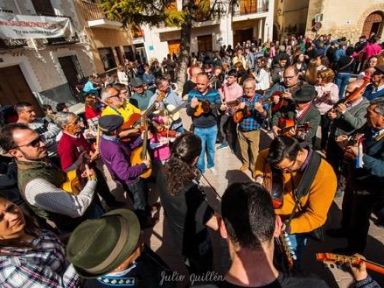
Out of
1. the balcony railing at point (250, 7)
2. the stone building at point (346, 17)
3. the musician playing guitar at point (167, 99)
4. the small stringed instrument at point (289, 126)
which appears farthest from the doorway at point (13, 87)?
the stone building at point (346, 17)

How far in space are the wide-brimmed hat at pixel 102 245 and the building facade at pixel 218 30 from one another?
20.6m

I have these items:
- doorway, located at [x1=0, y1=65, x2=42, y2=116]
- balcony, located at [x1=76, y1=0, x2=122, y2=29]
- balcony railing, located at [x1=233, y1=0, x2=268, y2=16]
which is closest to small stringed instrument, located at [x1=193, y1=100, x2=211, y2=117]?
doorway, located at [x1=0, y1=65, x2=42, y2=116]

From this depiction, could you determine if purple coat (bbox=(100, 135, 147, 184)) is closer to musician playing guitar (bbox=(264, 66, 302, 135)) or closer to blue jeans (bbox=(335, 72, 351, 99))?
musician playing guitar (bbox=(264, 66, 302, 135))

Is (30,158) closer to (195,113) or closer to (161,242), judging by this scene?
(161,242)

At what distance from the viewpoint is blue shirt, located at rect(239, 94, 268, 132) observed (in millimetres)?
3947

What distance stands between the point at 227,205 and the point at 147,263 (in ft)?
2.48

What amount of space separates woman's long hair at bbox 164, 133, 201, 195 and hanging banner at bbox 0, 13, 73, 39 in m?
9.03

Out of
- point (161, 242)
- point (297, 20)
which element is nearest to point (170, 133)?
point (161, 242)

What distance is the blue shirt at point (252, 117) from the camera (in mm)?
3947

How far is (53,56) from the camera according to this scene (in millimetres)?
10758

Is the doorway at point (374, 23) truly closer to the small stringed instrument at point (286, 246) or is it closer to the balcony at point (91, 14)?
the balcony at point (91, 14)

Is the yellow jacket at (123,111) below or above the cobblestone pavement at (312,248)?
above

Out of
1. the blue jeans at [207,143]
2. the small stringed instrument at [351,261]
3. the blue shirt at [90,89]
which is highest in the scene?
the small stringed instrument at [351,261]

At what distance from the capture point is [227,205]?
3.99ft
